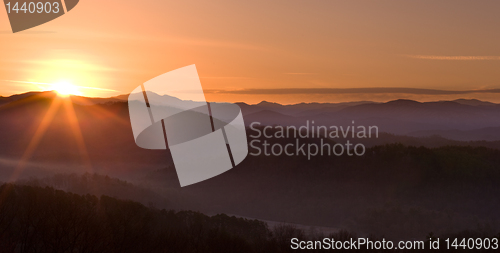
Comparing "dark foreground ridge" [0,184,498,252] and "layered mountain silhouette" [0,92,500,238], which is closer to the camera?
"dark foreground ridge" [0,184,498,252]

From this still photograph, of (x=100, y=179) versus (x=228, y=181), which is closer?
(x=100, y=179)

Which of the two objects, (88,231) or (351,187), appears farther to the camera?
(351,187)

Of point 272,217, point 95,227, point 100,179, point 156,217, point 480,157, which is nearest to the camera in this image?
point 95,227

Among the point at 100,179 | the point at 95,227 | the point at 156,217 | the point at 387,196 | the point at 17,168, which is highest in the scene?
the point at 95,227

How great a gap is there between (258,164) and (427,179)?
4482 cm

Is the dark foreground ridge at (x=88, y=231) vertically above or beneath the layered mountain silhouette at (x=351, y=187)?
above

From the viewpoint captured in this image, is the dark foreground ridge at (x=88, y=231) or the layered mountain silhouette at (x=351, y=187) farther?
the layered mountain silhouette at (x=351, y=187)

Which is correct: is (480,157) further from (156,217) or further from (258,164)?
(156,217)

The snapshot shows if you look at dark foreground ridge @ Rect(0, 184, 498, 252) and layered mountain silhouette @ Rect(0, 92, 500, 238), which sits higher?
dark foreground ridge @ Rect(0, 184, 498, 252)

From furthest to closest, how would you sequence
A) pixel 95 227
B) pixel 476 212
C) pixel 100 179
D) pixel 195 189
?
pixel 195 189 → pixel 476 212 → pixel 100 179 → pixel 95 227

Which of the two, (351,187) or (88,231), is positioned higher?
(88,231)

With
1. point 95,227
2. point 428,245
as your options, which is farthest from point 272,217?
point 95,227

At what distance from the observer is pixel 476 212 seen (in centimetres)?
8969

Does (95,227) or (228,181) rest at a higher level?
(95,227)
